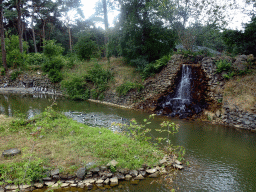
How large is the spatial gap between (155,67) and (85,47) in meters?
10.2

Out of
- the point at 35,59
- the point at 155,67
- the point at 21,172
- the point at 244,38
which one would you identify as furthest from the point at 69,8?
the point at 21,172

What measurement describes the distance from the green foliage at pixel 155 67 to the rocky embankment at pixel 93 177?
957 cm

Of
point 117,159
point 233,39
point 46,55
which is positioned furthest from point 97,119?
point 46,55

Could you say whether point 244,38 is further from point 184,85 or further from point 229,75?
point 184,85

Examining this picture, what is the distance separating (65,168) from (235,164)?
206 inches

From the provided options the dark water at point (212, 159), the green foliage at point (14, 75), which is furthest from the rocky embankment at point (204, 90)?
the green foliage at point (14, 75)

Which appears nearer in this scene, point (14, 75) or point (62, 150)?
point (62, 150)

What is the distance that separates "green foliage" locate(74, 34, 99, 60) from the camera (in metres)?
20.7

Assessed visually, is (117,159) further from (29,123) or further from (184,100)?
(184,100)

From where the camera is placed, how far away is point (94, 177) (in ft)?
16.2

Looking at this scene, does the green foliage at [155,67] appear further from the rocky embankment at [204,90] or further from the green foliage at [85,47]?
the green foliage at [85,47]

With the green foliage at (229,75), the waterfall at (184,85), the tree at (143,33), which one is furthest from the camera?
the tree at (143,33)

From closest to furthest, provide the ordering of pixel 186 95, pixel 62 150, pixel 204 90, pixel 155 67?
pixel 62 150
pixel 204 90
pixel 186 95
pixel 155 67

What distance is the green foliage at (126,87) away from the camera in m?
14.1
